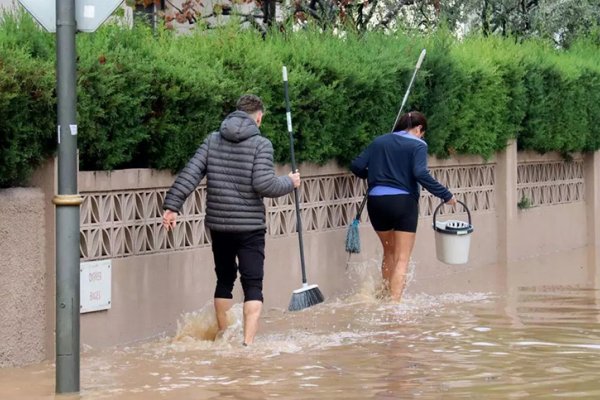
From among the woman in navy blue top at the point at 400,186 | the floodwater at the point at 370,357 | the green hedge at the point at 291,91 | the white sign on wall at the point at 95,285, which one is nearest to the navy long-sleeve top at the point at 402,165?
the woman in navy blue top at the point at 400,186

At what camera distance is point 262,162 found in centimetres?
1000

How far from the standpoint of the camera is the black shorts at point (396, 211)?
1258cm

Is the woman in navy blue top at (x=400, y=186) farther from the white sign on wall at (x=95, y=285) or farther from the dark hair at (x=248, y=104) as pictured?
the white sign on wall at (x=95, y=285)

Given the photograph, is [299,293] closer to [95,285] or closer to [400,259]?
[400,259]

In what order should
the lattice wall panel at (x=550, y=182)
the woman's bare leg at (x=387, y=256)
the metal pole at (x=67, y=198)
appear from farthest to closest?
the lattice wall panel at (x=550, y=182), the woman's bare leg at (x=387, y=256), the metal pole at (x=67, y=198)

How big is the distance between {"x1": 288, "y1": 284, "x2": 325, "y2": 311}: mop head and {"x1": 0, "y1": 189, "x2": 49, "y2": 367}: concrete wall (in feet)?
7.83

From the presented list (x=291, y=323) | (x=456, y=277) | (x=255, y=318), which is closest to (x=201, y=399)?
(x=255, y=318)

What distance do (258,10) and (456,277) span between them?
5.24m

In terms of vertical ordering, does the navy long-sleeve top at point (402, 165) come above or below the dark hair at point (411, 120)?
below

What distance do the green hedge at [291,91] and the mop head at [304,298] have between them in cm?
143

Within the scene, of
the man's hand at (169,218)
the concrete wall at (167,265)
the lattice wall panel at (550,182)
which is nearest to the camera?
the concrete wall at (167,265)

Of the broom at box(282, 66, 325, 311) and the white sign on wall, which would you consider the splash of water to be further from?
the white sign on wall

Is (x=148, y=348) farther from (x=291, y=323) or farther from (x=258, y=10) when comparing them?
(x=258, y=10)

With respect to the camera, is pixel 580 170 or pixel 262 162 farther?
pixel 580 170
